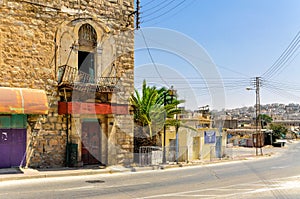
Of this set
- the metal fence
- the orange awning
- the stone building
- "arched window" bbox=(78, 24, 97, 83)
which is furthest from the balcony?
the metal fence

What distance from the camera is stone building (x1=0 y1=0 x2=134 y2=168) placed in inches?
Result: 655

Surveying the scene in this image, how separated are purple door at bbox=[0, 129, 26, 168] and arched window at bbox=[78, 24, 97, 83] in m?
4.55

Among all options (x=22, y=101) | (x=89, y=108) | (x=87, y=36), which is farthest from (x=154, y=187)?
(x=87, y=36)

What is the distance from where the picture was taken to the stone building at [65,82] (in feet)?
54.5

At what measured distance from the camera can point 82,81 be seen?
1900 cm

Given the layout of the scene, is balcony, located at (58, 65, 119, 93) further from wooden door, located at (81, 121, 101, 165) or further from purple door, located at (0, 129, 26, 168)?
purple door, located at (0, 129, 26, 168)

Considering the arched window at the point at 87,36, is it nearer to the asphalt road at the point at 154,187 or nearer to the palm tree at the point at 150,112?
the palm tree at the point at 150,112

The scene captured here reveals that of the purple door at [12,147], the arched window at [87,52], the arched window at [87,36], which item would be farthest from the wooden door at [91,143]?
the arched window at [87,36]

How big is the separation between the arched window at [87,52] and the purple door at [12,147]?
14.9ft

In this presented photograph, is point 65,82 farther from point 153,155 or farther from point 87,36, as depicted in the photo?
point 153,155

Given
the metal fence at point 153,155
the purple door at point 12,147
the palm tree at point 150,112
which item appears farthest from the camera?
the palm tree at point 150,112

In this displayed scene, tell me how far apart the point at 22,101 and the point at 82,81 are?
159 inches

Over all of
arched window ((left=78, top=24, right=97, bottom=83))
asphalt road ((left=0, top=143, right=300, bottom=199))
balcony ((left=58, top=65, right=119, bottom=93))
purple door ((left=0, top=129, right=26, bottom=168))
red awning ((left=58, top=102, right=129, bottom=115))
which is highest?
arched window ((left=78, top=24, right=97, bottom=83))

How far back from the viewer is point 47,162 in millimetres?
17641
